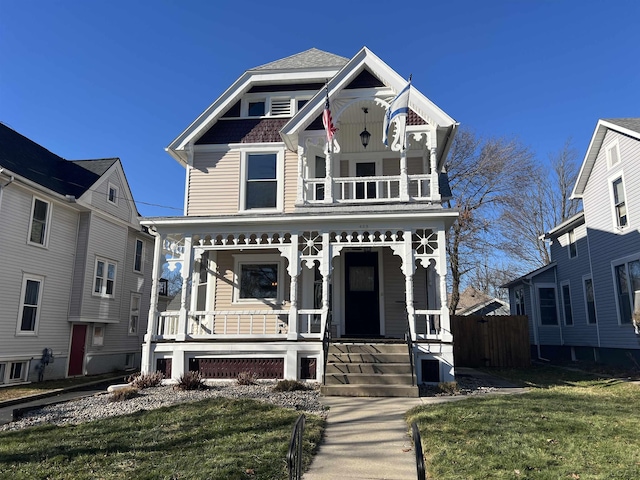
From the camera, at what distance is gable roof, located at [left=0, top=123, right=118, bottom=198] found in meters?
15.9

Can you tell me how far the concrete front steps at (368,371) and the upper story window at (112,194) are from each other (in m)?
13.6

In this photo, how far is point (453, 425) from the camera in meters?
6.21

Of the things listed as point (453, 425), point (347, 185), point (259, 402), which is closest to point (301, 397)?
point (259, 402)

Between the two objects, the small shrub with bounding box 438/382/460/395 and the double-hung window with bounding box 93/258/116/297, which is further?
the double-hung window with bounding box 93/258/116/297

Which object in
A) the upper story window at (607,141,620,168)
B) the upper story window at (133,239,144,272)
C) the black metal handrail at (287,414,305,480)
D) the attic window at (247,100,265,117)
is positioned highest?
the attic window at (247,100,265,117)

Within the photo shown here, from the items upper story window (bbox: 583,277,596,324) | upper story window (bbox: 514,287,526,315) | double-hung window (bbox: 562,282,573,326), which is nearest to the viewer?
upper story window (bbox: 583,277,596,324)

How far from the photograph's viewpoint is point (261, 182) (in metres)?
14.2

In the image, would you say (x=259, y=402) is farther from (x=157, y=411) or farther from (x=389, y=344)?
(x=389, y=344)

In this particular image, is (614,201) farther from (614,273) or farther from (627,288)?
(627,288)

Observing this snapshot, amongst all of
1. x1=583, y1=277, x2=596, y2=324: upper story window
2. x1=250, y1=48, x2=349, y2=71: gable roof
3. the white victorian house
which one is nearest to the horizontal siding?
the white victorian house

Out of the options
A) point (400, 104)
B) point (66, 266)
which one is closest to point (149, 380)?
point (400, 104)

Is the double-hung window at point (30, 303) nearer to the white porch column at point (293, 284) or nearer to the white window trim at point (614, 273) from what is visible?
the white porch column at point (293, 284)

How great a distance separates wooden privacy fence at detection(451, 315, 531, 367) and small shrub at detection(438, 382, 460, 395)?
6992 millimetres

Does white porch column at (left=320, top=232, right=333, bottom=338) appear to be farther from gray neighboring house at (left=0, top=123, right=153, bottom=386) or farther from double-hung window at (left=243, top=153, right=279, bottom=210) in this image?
gray neighboring house at (left=0, top=123, right=153, bottom=386)
